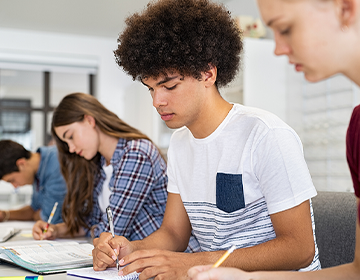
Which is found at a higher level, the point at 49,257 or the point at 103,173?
the point at 103,173

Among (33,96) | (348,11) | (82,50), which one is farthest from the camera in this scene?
(33,96)

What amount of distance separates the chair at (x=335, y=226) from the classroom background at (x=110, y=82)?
49 cm

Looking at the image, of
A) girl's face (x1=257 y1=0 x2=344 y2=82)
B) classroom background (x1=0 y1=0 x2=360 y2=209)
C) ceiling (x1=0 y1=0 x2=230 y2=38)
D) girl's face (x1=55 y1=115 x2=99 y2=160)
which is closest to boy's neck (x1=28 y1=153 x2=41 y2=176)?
girl's face (x1=55 y1=115 x2=99 y2=160)

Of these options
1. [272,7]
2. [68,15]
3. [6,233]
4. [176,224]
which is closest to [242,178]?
[176,224]

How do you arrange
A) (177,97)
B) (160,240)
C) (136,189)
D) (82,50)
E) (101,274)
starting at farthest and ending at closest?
(82,50), (136,189), (160,240), (177,97), (101,274)

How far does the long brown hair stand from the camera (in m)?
1.81

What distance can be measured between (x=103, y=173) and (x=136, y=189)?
33 centimetres

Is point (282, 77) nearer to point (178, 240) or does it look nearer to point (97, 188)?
point (97, 188)

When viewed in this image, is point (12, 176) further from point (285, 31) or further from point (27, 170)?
Answer: point (285, 31)

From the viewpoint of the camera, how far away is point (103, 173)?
185 cm

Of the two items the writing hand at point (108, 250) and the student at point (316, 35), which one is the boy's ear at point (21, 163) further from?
the student at point (316, 35)

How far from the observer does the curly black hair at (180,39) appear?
1.11m

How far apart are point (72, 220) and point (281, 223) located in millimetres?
1119

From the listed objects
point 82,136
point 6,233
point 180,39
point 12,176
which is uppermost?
point 180,39
